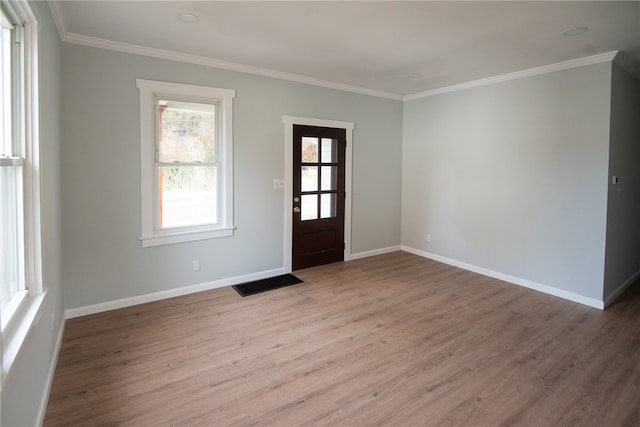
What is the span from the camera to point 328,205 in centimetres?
517

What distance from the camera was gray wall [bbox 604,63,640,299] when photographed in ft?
12.0

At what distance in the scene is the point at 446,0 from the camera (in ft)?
8.10

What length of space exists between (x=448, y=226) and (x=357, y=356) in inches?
121

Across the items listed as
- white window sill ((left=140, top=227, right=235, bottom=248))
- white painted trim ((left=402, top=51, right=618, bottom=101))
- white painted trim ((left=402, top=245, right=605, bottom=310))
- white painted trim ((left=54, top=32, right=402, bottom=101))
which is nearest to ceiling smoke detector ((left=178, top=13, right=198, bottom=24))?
white painted trim ((left=54, top=32, right=402, bottom=101))

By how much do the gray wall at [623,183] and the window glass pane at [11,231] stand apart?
4886 millimetres

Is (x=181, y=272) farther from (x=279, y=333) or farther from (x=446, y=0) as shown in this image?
(x=446, y=0)

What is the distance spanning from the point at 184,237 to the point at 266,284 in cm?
112

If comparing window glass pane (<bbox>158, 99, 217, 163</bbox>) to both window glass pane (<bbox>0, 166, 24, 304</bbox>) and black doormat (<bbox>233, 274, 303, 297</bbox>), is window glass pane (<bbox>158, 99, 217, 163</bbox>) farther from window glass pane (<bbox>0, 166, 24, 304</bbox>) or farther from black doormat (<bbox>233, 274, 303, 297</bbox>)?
window glass pane (<bbox>0, 166, 24, 304</bbox>)

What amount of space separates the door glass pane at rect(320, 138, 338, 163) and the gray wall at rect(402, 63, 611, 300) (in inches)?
54.4

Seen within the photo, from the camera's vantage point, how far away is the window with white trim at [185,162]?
11.8 feet

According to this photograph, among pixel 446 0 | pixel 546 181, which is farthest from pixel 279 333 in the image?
pixel 546 181

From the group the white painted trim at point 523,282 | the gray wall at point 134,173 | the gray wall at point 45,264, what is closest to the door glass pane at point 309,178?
the gray wall at point 134,173

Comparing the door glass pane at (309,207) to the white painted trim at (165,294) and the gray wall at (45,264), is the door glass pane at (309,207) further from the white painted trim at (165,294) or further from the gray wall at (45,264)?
the gray wall at (45,264)

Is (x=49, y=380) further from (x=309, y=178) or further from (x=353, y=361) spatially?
(x=309, y=178)
